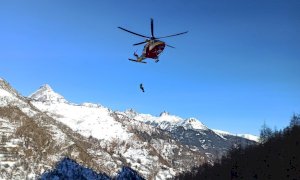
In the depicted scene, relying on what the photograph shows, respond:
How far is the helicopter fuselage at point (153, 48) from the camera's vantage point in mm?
65125

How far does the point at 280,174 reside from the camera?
167m

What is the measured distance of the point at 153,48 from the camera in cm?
6544

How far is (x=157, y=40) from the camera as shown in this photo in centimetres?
6519

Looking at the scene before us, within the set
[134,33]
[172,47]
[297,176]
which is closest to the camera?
[134,33]

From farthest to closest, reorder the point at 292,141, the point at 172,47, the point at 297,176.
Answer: the point at 292,141 → the point at 297,176 → the point at 172,47

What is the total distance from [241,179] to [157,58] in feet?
468

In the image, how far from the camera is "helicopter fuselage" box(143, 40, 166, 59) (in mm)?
65125

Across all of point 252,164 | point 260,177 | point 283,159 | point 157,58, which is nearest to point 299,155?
point 283,159

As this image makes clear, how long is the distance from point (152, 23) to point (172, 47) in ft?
20.2

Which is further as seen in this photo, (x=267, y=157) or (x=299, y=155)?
(x=267, y=157)

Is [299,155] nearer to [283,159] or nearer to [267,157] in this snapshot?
[283,159]

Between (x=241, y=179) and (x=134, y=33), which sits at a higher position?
(x=241, y=179)

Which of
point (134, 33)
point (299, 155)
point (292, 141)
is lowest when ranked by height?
point (134, 33)

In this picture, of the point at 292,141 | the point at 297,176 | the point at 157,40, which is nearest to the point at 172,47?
the point at 157,40
